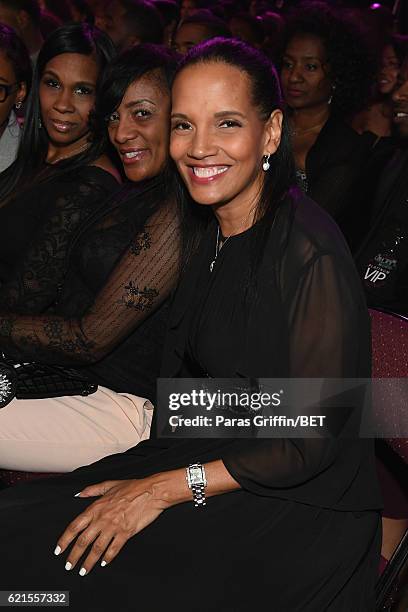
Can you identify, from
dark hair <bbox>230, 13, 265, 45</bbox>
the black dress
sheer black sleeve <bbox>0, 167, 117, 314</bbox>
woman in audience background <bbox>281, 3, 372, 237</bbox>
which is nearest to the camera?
the black dress

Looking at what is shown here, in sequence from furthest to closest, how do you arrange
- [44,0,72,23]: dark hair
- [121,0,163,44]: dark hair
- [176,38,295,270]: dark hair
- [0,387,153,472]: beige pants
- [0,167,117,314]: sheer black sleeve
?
[44,0,72,23]: dark hair, [121,0,163,44]: dark hair, [0,167,117,314]: sheer black sleeve, [0,387,153,472]: beige pants, [176,38,295,270]: dark hair

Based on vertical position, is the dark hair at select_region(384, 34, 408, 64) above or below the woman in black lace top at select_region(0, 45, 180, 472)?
above

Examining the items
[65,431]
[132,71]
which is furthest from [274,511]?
[132,71]

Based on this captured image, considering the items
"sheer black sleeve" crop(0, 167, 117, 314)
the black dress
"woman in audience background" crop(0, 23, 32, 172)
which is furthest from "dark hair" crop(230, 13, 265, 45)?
the black dress

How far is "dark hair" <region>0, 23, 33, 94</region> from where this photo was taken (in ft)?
10.0

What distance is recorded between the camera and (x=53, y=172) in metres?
2.84

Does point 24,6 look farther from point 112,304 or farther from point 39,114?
point 112,304

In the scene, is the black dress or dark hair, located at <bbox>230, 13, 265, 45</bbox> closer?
the black dress

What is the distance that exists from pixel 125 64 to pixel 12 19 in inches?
96.8

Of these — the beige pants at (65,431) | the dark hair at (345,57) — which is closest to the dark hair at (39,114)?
the beige pants at (65,431)

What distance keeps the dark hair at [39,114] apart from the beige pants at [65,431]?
889mm

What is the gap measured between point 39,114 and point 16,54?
8.8 inches

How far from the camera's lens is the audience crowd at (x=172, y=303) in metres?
1.62

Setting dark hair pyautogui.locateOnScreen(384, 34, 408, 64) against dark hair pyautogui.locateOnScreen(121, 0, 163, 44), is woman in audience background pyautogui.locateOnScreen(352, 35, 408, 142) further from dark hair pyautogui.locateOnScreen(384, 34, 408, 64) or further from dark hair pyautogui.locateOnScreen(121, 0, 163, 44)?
dark hair pyautogui.locateOnScreen(121, 0, 163, 44)
